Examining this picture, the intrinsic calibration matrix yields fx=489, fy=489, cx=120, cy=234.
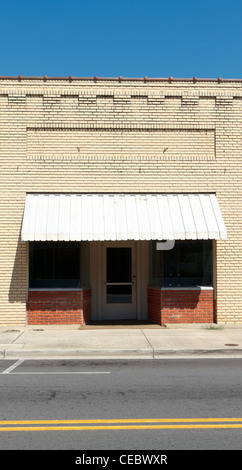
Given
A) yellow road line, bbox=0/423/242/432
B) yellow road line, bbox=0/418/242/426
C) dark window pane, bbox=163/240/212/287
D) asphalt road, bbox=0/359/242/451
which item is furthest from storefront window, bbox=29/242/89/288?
yellow road line, bbox=0/423/242/432

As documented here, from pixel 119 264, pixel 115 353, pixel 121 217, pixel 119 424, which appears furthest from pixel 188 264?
pixel 119 424

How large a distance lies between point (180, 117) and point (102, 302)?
19.3 ft

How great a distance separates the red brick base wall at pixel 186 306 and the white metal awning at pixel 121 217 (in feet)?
5.81

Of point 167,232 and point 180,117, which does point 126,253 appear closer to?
point 167,232

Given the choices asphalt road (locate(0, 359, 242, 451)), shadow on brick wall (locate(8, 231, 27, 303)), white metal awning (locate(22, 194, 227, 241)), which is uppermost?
white metal awning (locate(22, 194, 227, 241))

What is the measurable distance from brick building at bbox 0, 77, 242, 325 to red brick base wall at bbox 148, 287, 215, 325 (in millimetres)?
28

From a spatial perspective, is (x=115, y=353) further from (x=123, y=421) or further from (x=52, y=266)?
(x=123, y=421)

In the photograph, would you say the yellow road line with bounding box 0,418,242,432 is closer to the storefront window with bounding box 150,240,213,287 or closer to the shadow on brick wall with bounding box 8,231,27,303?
the shadow on brick wall with bounding box 8,231,27,303

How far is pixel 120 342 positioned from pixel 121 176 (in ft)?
15.9

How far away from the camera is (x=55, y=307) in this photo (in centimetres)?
1353

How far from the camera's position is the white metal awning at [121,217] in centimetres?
1271

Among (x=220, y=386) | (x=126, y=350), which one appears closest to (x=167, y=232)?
(x=126, y=350)

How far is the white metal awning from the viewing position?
12.7m
